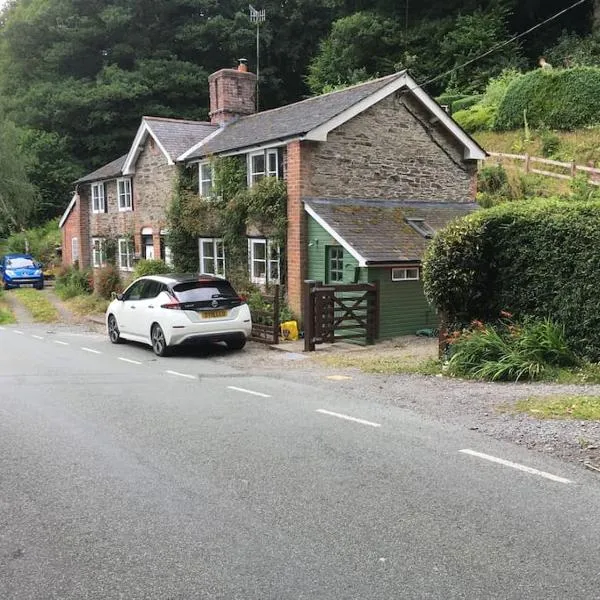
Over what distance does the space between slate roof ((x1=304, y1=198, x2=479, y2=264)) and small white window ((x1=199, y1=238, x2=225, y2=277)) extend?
4941 mm

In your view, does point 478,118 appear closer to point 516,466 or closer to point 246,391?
point 246,391

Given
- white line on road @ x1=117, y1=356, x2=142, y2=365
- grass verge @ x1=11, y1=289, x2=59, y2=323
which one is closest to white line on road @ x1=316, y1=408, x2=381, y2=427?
white line on road @ x1=117, y1=356, x2=142, y2=365

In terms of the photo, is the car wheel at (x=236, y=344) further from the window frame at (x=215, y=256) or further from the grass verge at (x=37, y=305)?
the grass verge at (x=37, y=305)

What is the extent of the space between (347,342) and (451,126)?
8385mm

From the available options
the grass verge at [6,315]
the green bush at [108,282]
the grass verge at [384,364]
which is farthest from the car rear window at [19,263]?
the grass verge at [384,364]

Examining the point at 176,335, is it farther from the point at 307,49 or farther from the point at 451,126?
the point at 307,49

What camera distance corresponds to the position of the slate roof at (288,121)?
18000 mm

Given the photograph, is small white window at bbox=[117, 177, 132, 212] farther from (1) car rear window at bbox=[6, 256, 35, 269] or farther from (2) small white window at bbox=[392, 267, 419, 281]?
(2) small white window at bbox=[392, 267, 419, 281]

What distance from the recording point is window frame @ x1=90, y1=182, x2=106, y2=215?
30.3 metres

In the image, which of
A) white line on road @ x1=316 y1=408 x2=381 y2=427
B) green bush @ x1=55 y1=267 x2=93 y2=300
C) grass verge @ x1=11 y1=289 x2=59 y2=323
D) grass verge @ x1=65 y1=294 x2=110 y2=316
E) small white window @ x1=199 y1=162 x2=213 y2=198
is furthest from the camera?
green bush @ x1=55 y1=267 x2=93 y2=300

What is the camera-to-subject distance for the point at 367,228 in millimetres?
16766

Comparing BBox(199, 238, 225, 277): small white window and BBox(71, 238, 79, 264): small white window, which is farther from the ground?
BBox(71, 238, 79, 264): small white window

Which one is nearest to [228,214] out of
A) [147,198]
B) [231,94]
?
[231,94]

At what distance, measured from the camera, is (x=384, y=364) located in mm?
12180
